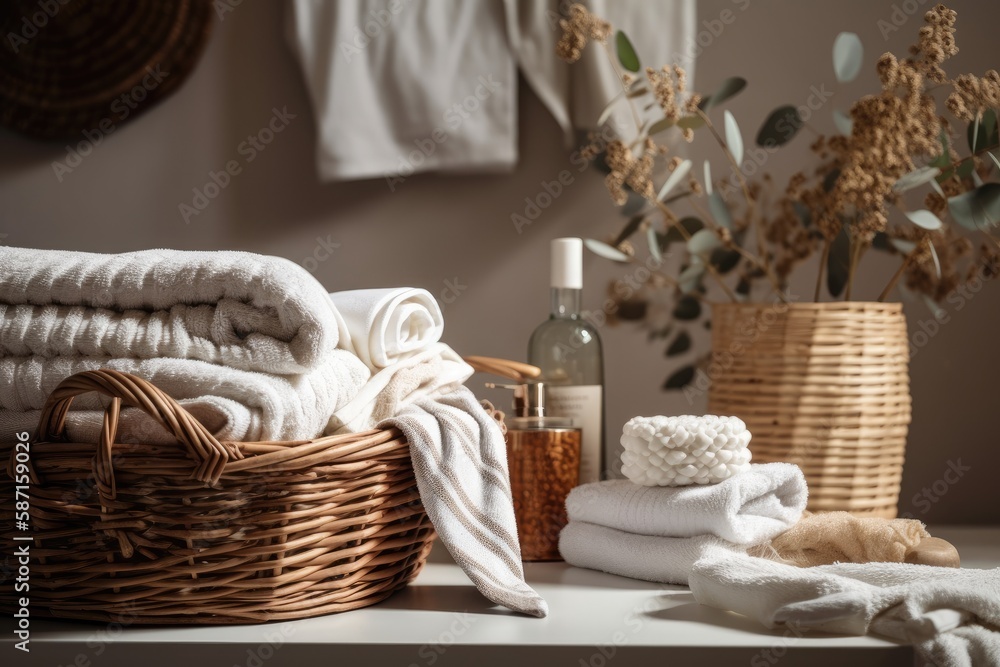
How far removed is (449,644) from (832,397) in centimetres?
52

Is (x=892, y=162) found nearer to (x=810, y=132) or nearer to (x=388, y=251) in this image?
(x=810, y=132)

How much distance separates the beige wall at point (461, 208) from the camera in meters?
1.13

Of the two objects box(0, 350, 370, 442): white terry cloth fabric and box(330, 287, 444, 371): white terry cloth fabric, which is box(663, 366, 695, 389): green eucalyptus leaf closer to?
box(330, 287, 444, 371): white terry cloth fabric

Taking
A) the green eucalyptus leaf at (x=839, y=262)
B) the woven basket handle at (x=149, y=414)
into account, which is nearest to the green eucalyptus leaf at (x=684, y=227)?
the green eucalyptus leaf at (x=839, y=262)

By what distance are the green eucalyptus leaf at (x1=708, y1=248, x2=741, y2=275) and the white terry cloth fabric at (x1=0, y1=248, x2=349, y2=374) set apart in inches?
22.7

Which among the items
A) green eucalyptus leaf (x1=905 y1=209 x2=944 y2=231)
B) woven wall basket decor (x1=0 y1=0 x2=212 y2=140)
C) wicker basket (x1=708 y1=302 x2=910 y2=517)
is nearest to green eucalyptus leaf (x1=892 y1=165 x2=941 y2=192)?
green eucalyptus leaf (x1=905 y1=209 x2=944 y2=231)

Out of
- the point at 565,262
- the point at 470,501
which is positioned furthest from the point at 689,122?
Answer: the point at 470,501

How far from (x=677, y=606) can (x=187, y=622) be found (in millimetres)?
369

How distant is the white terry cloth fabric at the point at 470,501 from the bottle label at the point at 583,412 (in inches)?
8.6

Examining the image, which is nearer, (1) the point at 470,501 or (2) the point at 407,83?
(1) the point at 470,501

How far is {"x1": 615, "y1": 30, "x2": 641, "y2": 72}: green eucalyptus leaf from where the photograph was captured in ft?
A: 3.30

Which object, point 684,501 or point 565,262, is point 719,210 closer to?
point 565,262

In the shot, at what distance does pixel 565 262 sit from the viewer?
93 centimetres

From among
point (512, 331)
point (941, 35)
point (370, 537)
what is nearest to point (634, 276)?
point (512, 331)
